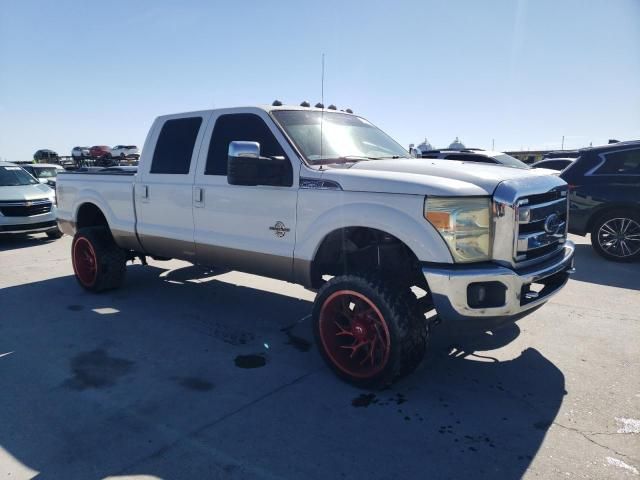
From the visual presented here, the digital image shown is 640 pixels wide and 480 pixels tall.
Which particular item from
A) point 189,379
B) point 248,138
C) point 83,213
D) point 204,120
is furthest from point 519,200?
point 83,213

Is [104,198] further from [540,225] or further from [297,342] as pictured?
[540,225]

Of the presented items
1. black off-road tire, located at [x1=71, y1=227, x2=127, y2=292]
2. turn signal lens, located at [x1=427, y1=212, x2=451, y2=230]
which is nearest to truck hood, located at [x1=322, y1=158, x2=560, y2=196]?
turn signal lens, located at [x1=427, y1=212, x2=451, y2=230]

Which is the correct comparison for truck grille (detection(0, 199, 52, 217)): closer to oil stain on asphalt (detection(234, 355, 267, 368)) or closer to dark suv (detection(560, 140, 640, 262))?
oil stain on asphalt (detection(234, 355, 267, 368))

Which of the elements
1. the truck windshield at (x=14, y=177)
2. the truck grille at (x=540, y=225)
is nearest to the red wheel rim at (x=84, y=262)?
the truck grille at (x=540, y=225)

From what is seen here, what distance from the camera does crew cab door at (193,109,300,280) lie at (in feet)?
12.6

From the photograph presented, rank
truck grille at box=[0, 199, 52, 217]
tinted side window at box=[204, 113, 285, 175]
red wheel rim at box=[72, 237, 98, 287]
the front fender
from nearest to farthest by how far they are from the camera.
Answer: the front fender
tinted side window at box=[204, 113, 285, 175]
red wheel rim at box=[72, 237, 98, 287]
truck grille at box=[0, 199, 52, 217]

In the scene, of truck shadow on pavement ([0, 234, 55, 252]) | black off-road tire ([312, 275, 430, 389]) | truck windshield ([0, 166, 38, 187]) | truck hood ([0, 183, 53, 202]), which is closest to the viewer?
black off-road tire ([312, 275, 430, 389])

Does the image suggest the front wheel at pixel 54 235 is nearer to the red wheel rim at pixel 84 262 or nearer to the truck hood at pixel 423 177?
the red wheel rim at pixel 84 262

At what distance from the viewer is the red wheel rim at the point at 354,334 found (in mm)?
3256

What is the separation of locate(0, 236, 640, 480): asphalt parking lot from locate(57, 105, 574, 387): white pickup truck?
1.34 feet

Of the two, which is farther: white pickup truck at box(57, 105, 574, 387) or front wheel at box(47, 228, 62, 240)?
front wheel at box(47, 228, 62, 240)

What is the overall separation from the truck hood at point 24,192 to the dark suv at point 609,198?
9834 millimetres

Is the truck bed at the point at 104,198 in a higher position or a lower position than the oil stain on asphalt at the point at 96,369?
higher

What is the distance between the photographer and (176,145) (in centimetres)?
480
